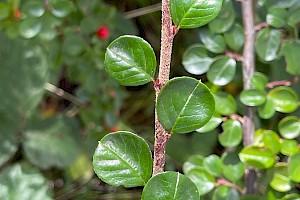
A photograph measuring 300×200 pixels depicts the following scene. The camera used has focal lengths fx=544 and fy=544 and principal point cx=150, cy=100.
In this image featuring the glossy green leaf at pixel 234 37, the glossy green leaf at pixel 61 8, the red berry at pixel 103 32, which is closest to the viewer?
the glossy green leaf at pixel 234 37

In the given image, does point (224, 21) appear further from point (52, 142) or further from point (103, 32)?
point (52, 142)

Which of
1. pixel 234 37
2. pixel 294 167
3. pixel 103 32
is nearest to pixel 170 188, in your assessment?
pixel 294 167

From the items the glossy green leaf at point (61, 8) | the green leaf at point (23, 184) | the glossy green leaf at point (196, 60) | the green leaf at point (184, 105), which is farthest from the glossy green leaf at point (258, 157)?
the green leaf at point (23, 184)

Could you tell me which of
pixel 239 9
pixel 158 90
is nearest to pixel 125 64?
pixel 158 90

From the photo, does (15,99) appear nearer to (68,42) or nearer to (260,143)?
(68,42)

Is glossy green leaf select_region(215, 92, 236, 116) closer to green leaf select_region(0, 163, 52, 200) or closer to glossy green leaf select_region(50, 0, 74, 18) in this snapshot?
glossy green leaf select_region(50, 0, 74, 18)

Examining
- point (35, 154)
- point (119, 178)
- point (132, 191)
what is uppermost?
point (119, 178)

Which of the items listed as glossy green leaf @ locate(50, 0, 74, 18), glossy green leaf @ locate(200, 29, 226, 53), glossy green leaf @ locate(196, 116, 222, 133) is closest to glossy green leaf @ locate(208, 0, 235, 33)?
glossy green leaf @ locate(200, 29, 226, 53)

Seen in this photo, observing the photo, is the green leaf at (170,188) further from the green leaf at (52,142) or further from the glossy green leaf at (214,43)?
the green leaf at (52,142)
